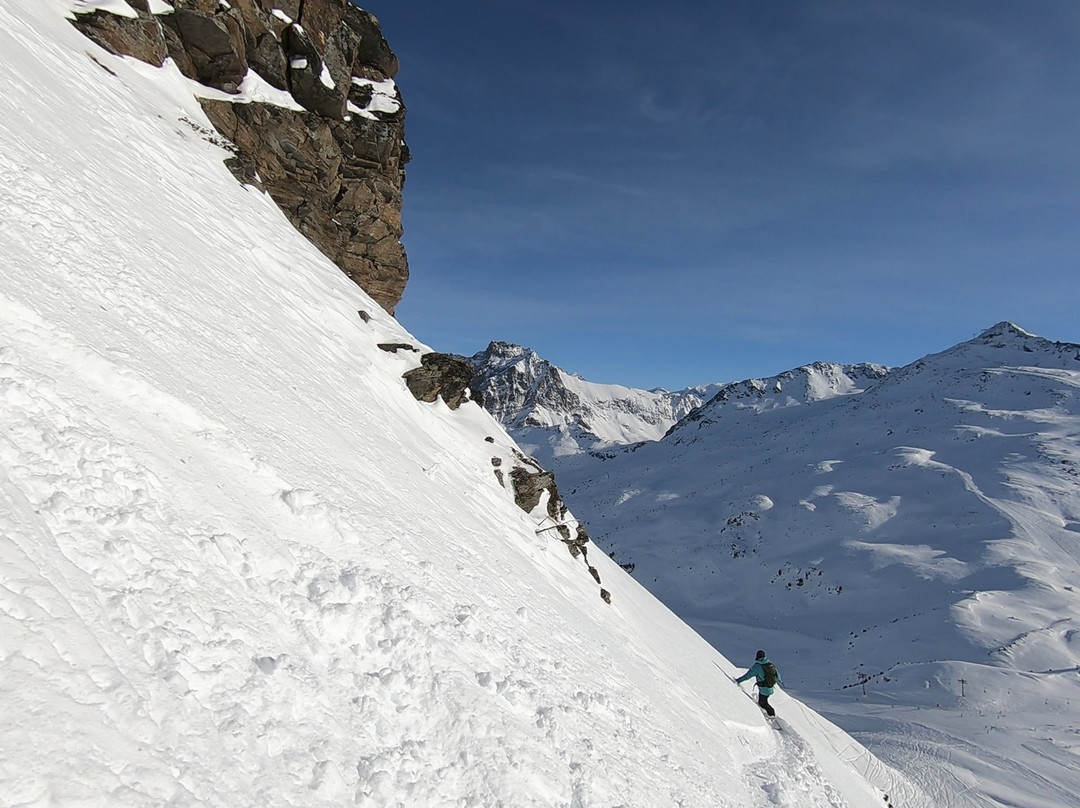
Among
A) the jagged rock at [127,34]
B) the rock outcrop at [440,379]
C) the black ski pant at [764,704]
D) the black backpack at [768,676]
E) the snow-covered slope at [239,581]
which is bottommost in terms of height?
the snow-covered slope at [239,581]

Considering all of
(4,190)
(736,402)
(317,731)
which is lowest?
(317,731)

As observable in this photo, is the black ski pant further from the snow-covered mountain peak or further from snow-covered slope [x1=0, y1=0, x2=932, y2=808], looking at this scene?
the snow-covered mountain peak

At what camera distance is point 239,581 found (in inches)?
190

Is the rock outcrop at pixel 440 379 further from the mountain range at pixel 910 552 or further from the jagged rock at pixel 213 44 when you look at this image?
the mountain range at pixel 910 552

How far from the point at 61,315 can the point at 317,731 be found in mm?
5025

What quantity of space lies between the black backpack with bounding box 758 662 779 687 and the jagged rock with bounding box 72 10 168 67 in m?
26.3

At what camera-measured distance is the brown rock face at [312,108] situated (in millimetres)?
19844

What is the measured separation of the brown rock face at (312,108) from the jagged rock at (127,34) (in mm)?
32

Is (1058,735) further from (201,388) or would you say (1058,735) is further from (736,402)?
(736,402)

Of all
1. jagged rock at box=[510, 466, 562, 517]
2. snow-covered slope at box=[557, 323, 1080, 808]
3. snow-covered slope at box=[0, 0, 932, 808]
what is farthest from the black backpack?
jagged rock at box=[510, 466, 562, 517]

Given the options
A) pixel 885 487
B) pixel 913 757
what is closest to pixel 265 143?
pixel 913 757

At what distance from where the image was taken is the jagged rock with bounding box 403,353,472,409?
15.8 meters

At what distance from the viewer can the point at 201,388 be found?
6.71m

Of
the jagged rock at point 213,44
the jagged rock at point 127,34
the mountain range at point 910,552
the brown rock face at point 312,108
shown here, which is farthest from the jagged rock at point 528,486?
the jagged rock at point 213,44
